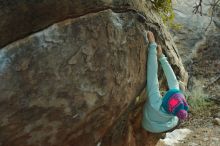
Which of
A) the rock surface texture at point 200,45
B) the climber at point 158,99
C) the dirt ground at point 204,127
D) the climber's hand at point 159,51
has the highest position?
the climber's hand at point 159,51

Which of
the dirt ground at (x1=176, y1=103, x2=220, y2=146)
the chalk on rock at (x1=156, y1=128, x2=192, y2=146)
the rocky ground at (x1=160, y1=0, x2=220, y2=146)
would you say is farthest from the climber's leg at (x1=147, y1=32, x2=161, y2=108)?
the rocky ground at (x1=160, y1=0, x2=220, y2=146)

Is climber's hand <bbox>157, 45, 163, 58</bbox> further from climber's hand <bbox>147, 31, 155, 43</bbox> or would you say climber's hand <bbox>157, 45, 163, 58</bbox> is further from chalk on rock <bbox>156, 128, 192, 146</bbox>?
chalk on rock <bbox>156, 128, 192, 146</bbox>

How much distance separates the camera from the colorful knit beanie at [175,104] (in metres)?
4.05

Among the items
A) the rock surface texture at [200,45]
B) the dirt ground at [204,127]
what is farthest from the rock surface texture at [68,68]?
the rock surface texture at [200,45]

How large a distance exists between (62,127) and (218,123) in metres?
4.40

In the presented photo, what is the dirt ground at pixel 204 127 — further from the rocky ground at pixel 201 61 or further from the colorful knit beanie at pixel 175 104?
the colorful knit beanie at pixel 175 104

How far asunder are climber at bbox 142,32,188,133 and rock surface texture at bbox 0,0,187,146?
3.6 inches

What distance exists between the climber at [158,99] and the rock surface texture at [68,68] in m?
0.09

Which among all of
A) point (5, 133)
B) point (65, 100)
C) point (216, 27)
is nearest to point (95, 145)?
point (65, 100)

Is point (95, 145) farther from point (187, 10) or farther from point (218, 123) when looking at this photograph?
point (187, 10)

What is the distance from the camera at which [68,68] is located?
383cm

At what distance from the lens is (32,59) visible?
3.68 m

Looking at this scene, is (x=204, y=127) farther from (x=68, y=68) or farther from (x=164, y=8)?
(x=68, y=68)

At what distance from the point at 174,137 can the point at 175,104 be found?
10.8 feet
